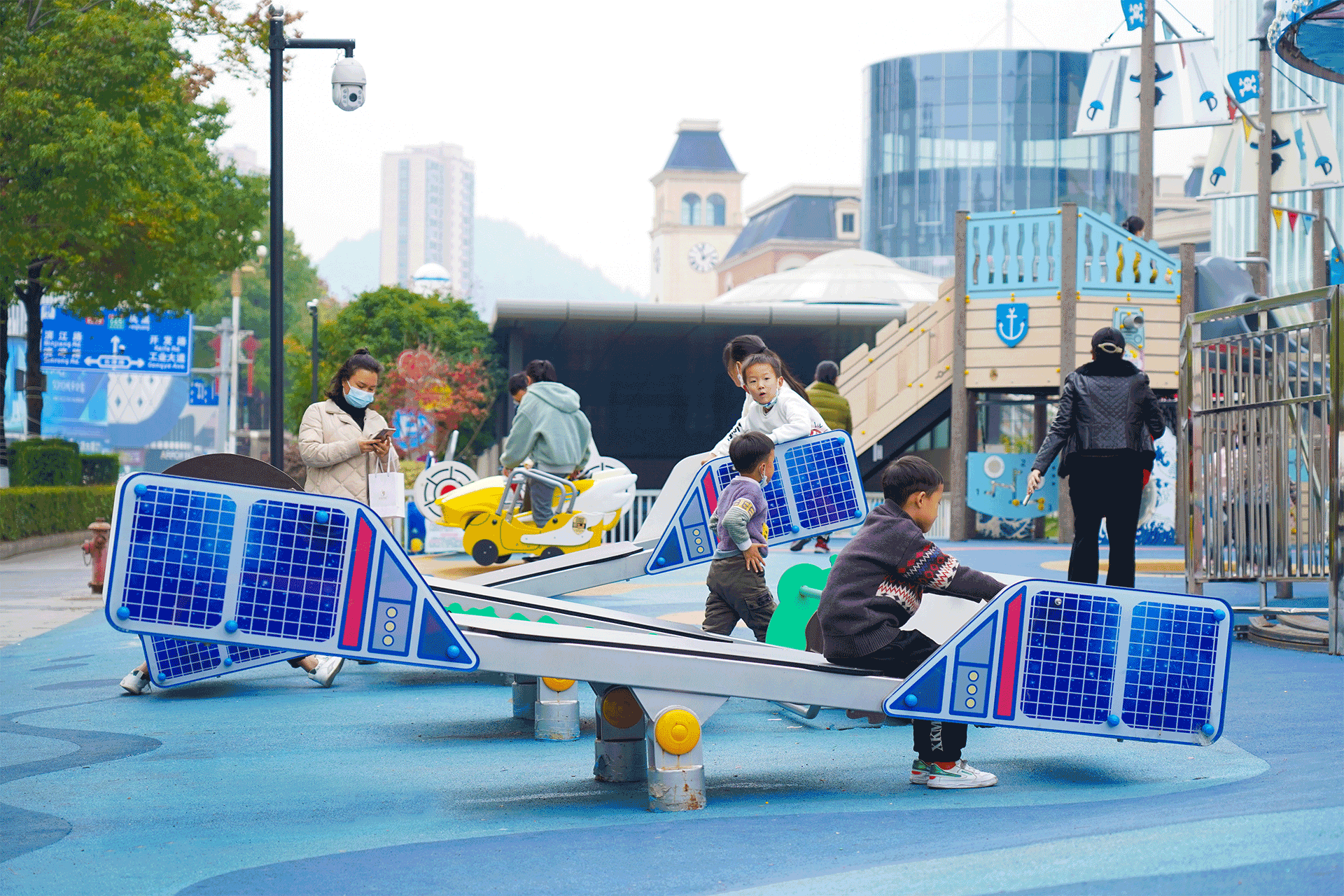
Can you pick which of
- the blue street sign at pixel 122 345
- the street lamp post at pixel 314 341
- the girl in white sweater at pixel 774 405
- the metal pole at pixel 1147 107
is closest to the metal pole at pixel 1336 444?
the girl in white sweater at pixel 774 405

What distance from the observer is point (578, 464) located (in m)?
12.7

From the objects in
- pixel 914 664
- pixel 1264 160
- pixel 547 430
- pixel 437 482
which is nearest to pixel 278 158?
pixel 547 430

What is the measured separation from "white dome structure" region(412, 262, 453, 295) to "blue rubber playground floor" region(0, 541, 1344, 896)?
127 ft

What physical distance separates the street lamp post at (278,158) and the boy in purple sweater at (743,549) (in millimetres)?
6290

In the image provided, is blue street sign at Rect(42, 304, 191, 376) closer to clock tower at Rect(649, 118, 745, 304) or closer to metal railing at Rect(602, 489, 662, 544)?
metal railing at Rect(602, 489, 662, 544)

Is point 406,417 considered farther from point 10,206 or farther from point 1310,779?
point 1310,779

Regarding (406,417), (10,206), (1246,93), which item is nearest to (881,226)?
(406,417)

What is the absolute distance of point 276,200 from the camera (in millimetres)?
12148

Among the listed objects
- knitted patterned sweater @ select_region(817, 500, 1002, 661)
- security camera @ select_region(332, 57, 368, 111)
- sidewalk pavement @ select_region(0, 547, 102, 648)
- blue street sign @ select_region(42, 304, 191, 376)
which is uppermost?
security camera @ select_region(332, 57, 368, 111)

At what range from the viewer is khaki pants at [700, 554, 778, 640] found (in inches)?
238

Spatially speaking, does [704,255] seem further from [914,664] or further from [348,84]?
[914,664]

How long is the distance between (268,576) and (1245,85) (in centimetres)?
2103

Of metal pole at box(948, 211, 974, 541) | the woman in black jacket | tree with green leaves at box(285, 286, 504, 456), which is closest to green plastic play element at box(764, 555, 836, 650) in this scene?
the woman in black jacket

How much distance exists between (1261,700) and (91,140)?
1795cm
